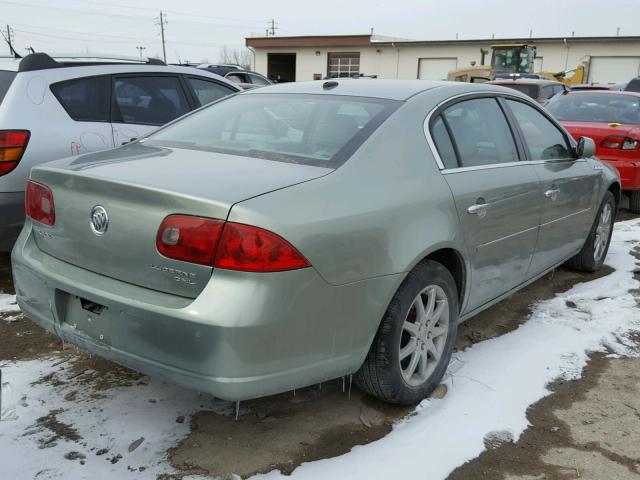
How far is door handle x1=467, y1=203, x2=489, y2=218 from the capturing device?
3016 mm

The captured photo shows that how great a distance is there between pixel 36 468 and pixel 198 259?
1.05 metres

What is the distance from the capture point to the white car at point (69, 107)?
13.2 ft

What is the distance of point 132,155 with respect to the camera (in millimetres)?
2820

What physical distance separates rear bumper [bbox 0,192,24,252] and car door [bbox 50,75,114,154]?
1.20 ft

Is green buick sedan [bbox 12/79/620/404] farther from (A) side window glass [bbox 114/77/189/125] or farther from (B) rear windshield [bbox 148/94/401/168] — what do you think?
(A) side window glass [bbox 114/77/189/125]

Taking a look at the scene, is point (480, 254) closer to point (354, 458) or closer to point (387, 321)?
point (387, 321)

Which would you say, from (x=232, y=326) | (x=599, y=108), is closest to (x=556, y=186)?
(x=232, y=326)

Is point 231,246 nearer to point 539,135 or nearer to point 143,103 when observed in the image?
point 539,135

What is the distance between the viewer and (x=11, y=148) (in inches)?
158

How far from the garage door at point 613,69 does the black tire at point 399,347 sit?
123ft

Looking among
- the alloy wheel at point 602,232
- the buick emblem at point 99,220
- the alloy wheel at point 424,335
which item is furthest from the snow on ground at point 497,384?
the buick emblem at point 99,220

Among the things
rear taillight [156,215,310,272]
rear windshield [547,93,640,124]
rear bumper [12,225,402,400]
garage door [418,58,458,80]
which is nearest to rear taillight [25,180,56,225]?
rear bumper [12,225,402,400]

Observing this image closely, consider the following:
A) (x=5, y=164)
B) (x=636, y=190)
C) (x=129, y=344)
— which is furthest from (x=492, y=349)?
(x=636, y=190)

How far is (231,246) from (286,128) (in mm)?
1089
